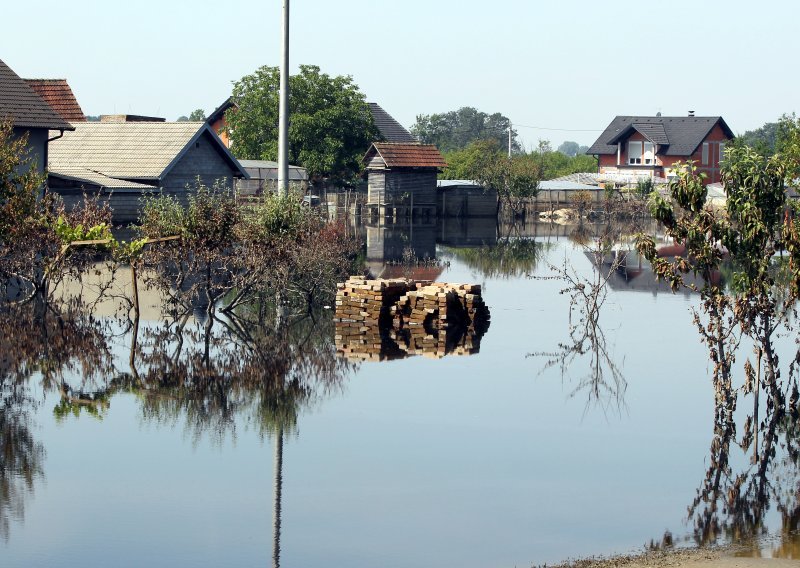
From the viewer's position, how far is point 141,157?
53594 millimetres

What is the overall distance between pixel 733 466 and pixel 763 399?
13.8ft

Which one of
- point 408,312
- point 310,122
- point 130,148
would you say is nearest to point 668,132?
point 310,122

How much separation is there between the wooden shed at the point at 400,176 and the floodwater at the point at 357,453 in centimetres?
4782

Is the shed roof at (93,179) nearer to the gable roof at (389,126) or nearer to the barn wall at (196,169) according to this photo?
the barn wall at (196,169)

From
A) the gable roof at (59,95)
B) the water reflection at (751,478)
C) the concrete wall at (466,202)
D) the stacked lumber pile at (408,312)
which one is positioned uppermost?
the gable roof at (59,95)

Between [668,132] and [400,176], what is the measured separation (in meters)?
37.4

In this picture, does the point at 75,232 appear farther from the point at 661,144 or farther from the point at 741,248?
the point at 661,144

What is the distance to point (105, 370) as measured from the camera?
21.2m

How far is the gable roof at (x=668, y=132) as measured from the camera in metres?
103

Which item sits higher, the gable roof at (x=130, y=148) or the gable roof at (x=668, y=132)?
the gable roof at (x=668, y=132)

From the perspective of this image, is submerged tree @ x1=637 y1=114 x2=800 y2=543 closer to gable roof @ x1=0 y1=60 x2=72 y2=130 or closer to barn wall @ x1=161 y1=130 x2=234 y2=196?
gable roof @ x1=0 y1=60 x2=72 y2=130

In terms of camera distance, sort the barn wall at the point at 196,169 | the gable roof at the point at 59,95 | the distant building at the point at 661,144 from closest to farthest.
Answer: the barn wall at the point at 196,169 < the gable roof at the point at 59,95 < the distant building at the point at 661,144

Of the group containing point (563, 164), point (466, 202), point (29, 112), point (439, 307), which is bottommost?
point (439, 307)

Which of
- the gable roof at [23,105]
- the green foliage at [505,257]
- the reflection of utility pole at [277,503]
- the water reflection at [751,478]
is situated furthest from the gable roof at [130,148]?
the water reflection at [751,478]
